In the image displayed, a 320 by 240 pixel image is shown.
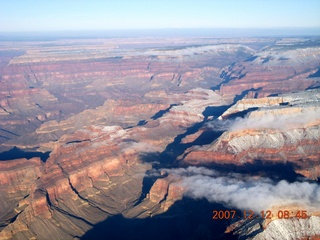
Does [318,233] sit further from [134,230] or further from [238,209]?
[134,230]

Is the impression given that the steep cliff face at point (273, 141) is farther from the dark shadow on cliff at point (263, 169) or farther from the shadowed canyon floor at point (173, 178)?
the dark shadow on cliff at point (263, 169)

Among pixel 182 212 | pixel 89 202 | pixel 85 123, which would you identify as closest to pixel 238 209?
pixel 182 212

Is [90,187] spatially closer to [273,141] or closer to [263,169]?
[263,169]

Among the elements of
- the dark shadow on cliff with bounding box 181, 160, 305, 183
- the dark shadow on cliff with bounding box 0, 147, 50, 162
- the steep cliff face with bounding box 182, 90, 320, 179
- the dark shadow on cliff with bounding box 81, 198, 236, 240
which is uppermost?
the steep cliff face with bounding box 182, 90, 320, 179

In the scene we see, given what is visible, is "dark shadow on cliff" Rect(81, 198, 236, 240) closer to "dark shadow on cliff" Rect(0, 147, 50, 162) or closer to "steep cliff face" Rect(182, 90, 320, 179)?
"steep cliff face" Rect(182, 90, 320, 179)

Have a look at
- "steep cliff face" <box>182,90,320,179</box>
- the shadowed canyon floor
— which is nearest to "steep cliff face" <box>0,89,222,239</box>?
the shadowed canyon floor

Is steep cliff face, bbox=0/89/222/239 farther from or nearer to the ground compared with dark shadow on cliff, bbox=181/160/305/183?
nearer to the ground

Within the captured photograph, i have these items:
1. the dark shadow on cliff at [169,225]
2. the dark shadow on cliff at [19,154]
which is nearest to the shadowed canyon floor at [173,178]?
the dark shadow on cliff at [169,225]

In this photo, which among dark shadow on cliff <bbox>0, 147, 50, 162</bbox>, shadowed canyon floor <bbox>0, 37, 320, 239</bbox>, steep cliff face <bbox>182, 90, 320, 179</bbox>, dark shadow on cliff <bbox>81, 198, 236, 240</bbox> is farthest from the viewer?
dark shadow on cliff <bbox>0, 147, 50, 162</bbox>

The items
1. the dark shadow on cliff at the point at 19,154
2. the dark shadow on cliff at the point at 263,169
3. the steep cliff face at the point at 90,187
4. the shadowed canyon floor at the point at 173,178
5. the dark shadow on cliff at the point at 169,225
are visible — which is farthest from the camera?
the dark shadow on cliff at the point at 19,154
